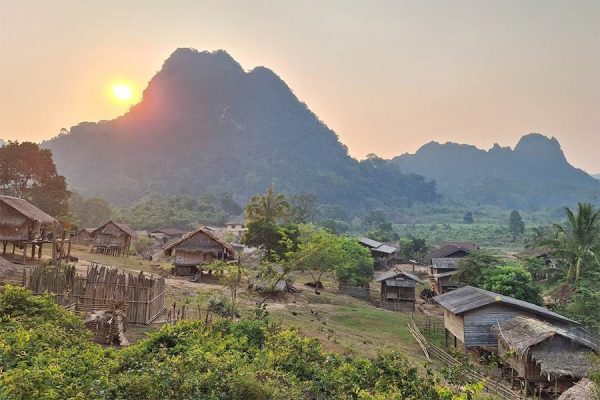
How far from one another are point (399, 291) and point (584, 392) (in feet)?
82.7

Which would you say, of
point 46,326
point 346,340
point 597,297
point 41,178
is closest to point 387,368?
point 46,326

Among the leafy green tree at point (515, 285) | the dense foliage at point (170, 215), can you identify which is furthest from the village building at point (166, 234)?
the leafy green tree at point (515, 285)

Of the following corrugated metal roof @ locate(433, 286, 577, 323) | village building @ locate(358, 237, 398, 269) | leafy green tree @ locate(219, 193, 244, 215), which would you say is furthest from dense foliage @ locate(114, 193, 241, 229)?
corrugated metal roof @ locate(433, 286, 577, 323)

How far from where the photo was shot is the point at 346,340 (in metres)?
22.4

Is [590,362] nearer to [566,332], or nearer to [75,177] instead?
[566,332]

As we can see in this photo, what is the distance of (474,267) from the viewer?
A: 37656 mm

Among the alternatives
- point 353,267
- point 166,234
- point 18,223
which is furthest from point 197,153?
point 18,223

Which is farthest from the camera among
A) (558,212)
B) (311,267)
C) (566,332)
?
(558,212)

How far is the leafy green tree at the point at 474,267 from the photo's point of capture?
3703 cm

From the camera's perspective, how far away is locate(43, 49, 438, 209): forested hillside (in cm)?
15562

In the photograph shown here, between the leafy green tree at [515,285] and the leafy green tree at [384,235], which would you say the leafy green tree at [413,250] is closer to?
the leafy green tree at [384,235]

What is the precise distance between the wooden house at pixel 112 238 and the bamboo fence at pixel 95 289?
1213 inches

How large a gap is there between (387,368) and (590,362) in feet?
39.4

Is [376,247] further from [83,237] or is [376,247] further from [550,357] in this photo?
[550,357]
